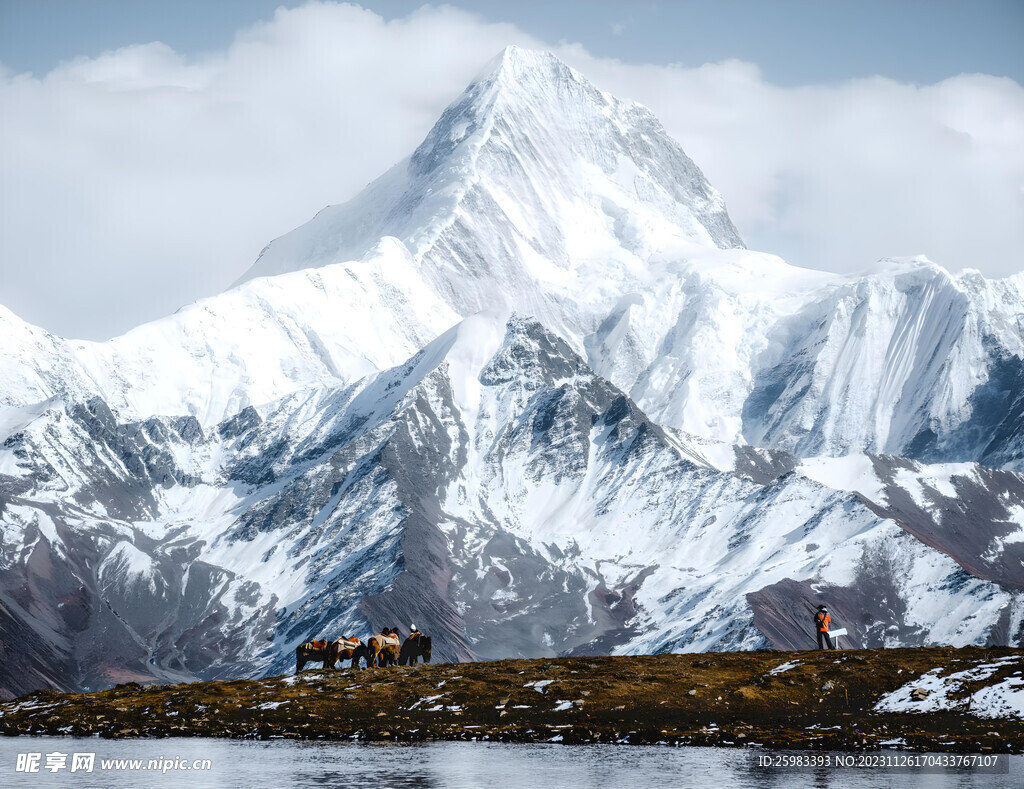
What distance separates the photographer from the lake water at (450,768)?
100 meters

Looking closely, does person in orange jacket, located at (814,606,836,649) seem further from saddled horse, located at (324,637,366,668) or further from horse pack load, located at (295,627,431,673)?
saddled horse, located at (324,637,366,668)

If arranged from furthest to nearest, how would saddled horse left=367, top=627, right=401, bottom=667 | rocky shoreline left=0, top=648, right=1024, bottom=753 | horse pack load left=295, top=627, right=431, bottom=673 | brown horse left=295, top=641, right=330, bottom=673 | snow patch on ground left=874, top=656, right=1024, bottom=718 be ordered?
1. brown horse left=295, top=641, right=330, bottom=673
2. horse pack load left=295, top=627, right=431, bottom=673
3. saddled horse left=367, top=627, right=401, bottom=667
4. rocky shoreline left=0, top=648, right=1024, bottom=753
5. snow patch on ground left=874, top=656, right=1024, bottom=718

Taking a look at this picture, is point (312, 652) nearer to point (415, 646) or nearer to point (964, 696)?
point (415, 646)

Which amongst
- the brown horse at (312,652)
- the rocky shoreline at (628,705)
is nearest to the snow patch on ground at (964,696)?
the rocky shoreline at (628,705)

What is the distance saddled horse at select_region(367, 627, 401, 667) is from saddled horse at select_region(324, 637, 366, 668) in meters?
2.29

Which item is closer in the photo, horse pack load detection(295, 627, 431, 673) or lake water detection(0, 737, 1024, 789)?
lake water detection(0, 737, 1024, 789)

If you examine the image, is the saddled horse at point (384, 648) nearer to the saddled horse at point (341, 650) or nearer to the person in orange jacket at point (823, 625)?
the saddled horse at point (341, 650)

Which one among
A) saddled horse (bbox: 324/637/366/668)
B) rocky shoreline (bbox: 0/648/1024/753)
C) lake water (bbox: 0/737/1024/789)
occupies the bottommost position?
lake water (bbox: 0/737/1024/789)

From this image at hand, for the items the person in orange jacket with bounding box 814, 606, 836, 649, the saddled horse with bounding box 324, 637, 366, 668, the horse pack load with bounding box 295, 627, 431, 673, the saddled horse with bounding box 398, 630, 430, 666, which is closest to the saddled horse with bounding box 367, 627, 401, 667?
the horse pack load with bounding box 295, 627, 431, 673

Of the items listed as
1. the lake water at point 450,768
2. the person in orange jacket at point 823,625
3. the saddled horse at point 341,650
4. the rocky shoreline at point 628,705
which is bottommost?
the lake water at point 450,768

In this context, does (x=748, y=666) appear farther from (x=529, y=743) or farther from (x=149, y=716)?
(x=149, y=716)

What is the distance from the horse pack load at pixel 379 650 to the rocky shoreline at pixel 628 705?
2086 mm

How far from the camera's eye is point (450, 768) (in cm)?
10806

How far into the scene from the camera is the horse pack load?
146125 mm
